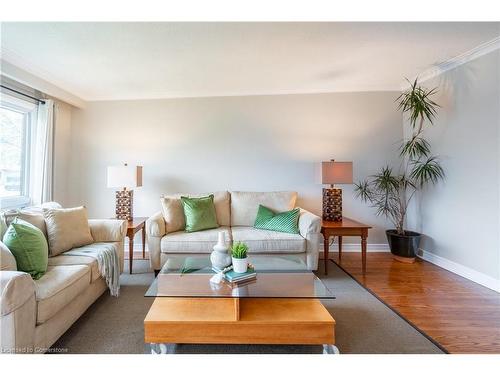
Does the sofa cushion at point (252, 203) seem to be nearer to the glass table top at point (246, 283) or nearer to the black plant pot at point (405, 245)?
the glass table top at point (246, 283)

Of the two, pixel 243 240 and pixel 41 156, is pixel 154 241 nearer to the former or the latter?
pixel 243 240

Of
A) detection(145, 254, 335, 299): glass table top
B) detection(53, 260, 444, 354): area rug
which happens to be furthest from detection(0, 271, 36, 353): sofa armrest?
detection(145, 254, 335, 299): glass table top

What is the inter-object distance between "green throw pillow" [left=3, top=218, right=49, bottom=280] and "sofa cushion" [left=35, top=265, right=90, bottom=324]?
0.08 meters

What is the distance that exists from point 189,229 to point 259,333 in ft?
5.39

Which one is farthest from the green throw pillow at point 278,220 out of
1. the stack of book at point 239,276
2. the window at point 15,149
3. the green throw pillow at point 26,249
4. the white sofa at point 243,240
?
the window at point 15,149

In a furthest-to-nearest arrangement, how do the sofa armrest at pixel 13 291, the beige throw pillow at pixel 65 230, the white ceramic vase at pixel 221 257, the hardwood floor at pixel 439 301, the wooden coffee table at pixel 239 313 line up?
the beige throw pillow at pixel 65 230 → the white ceramic vase at pixel 221 257 → the hardwood floor at pixel 439 301 → the wooden coffee table at pixel 239 313 → the sofa armrest at pixel 13 291

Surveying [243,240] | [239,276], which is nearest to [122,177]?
[243,240]

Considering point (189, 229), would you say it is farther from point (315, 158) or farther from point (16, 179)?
point (16, 179)

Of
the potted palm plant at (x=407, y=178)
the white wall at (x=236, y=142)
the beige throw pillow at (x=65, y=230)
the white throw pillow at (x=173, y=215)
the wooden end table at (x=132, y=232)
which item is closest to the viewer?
the beige throw pillow at (x=65, y=230)

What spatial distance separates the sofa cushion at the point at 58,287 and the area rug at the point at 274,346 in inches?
11.4

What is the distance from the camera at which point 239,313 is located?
1.40 meters

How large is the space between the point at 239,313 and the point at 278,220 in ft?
4.95

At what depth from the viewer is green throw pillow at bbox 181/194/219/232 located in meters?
2.77

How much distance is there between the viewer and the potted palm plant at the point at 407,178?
9.61 feet
